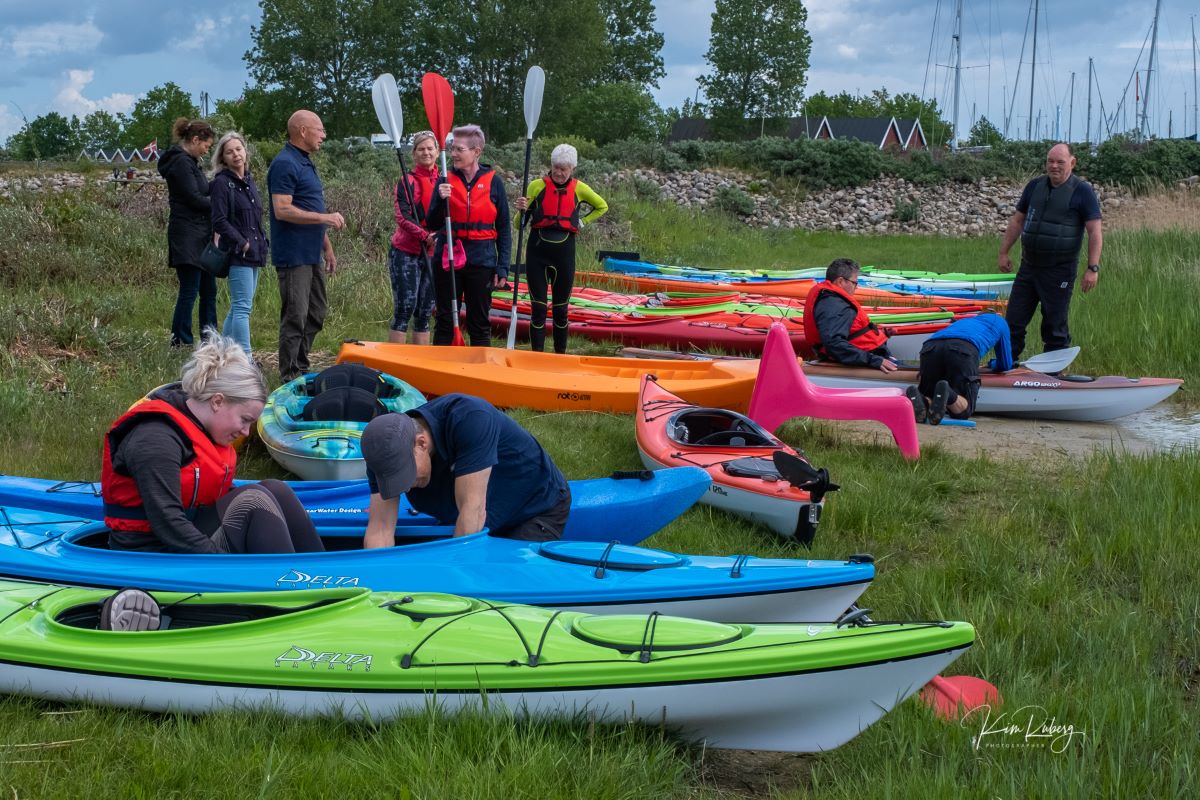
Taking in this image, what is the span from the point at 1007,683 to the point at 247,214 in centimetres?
498

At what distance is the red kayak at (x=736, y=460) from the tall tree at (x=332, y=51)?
1523 inches

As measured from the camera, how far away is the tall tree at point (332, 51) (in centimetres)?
4162

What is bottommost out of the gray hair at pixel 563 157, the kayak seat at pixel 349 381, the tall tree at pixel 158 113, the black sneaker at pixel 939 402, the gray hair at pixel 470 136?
the black sneaker at pixel 939 402

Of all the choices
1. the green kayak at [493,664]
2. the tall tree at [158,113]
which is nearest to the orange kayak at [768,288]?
the green kayak at [493,664]

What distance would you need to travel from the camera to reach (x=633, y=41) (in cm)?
5091

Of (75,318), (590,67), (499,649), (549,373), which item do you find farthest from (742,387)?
(590,67)

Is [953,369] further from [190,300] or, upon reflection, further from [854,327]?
[190,300]

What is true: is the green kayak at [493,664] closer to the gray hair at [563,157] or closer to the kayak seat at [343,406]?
the kayak seat at [343,406]

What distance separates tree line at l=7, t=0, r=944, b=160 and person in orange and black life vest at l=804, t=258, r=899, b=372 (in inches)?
1380

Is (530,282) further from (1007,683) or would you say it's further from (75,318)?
(1007,683)

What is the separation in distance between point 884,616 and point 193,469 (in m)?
2.38

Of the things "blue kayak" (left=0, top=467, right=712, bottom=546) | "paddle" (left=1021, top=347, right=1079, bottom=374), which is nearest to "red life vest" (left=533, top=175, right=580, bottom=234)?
"paddle" (left=1021, top=347, right=1079, bottom=374)

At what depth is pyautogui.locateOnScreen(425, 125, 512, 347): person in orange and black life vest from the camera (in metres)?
7.01
